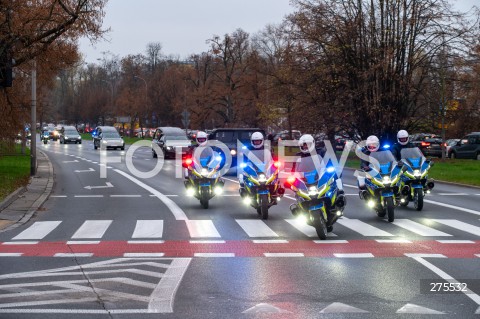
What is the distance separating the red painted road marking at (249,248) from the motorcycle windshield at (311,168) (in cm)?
111

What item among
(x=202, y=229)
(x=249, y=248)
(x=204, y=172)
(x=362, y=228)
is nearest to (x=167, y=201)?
(x=204, y=172)

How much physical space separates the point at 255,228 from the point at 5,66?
34.5 ft

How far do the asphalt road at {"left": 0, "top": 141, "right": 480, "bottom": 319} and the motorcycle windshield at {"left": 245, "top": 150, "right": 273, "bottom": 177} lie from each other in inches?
41.0

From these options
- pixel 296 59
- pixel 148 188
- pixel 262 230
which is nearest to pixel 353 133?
pixel 296 59

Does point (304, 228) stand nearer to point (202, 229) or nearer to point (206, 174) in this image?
point (202, 229)

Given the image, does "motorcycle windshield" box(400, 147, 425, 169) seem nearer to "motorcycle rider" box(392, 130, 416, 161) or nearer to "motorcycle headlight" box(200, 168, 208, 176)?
"motorcycle rider" box(392, 130, 416, 161)

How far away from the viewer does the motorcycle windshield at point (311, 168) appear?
1288 centimetres

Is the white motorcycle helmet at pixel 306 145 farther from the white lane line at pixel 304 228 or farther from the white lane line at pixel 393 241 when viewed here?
the white lane line at pixel 393 241

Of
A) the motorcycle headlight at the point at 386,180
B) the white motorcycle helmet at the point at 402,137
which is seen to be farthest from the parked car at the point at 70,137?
the motorcycle headlight at the point at 386,180

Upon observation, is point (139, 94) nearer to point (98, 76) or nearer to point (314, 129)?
point (98, 76)

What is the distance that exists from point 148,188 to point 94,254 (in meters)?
13.4

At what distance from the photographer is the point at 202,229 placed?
1428 centimetres

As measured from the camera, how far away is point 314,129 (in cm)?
4091

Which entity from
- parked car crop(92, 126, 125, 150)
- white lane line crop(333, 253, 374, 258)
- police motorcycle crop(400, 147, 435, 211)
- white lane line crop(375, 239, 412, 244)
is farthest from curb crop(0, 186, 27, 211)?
parked car crop(92, 126, 125, 150)
